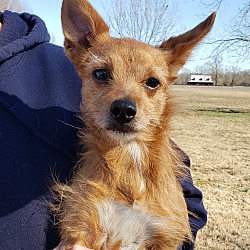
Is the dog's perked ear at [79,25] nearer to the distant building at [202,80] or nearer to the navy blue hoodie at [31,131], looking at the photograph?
the navy blue hoodie at [31,131]

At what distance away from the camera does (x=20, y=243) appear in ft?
5.87

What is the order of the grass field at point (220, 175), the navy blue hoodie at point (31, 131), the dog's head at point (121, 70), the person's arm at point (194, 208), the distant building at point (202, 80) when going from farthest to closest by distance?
1. the distant building at point (202, 80)
2. the grass field at point (220, 175)
3. the person's arm at point (194, 208)
4. the dog's head at point (121, 70)
5. the navy blue hoodie at point (31, 131)

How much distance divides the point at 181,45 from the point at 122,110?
2.78 feet

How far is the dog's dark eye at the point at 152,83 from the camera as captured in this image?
7.92 ft

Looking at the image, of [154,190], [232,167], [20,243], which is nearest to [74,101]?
[154,190]

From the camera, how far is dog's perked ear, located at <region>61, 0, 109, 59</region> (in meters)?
2.41

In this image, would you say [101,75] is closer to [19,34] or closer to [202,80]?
[19,34]

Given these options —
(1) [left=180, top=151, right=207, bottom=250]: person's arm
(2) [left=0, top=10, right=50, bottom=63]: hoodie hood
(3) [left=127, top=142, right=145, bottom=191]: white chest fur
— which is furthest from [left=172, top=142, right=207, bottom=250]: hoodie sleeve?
(2) [left=0, top=10, right=50, bottom=63]: hoodie hood

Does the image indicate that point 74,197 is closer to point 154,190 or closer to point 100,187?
point 100,187

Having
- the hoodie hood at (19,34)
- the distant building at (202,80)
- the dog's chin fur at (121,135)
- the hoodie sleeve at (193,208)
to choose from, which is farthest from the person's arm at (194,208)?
the distant building at (202,80)

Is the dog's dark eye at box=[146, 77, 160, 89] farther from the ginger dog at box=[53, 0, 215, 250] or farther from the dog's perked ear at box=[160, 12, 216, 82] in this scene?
the dog's perked ear at box=[160, 12, 216, 82]

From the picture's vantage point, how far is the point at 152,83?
2.43 metres

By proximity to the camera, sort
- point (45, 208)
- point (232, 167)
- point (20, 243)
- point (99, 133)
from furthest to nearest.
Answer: point (232, 167)
point (99, 133)
point (45, 208)
point (20, 243)

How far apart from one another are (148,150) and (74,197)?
1.82 ft
